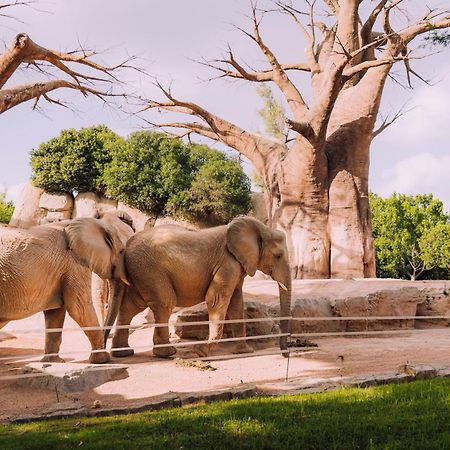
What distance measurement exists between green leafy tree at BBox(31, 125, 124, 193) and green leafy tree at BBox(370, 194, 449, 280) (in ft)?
60.2

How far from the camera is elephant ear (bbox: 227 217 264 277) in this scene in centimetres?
880

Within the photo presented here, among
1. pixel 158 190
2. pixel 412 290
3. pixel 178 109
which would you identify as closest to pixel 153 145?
pixel 158 190

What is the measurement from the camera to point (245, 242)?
8.82 metres

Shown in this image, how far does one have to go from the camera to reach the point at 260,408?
4.98 metres

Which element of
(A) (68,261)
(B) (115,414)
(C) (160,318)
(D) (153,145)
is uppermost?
(D) (153,145)

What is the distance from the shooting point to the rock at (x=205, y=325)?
32.6 feet

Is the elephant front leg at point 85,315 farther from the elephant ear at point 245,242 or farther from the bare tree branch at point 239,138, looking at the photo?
the bare tree branch at point 239,138

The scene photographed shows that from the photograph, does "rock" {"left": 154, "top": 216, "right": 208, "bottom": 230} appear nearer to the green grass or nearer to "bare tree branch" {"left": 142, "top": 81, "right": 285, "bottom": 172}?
"bare tree branch" {"left": 142, "top": 81, "right": 285, "bottom": 172}

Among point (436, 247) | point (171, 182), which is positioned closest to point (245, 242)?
point (171, 182)

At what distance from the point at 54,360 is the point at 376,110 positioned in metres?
13.3

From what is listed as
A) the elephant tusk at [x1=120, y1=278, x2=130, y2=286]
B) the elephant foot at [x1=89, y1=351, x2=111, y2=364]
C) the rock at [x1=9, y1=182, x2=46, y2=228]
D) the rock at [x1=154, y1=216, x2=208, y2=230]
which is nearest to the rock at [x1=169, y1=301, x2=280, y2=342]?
the elephant tusk at [x1=120, y1=278, x2=130, y2=286]

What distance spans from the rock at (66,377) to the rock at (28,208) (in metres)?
19.3

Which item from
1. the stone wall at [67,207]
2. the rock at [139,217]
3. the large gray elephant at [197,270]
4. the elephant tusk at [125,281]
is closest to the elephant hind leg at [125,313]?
the large gray elephant at [197,270]

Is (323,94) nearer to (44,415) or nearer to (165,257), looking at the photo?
(165,257)
